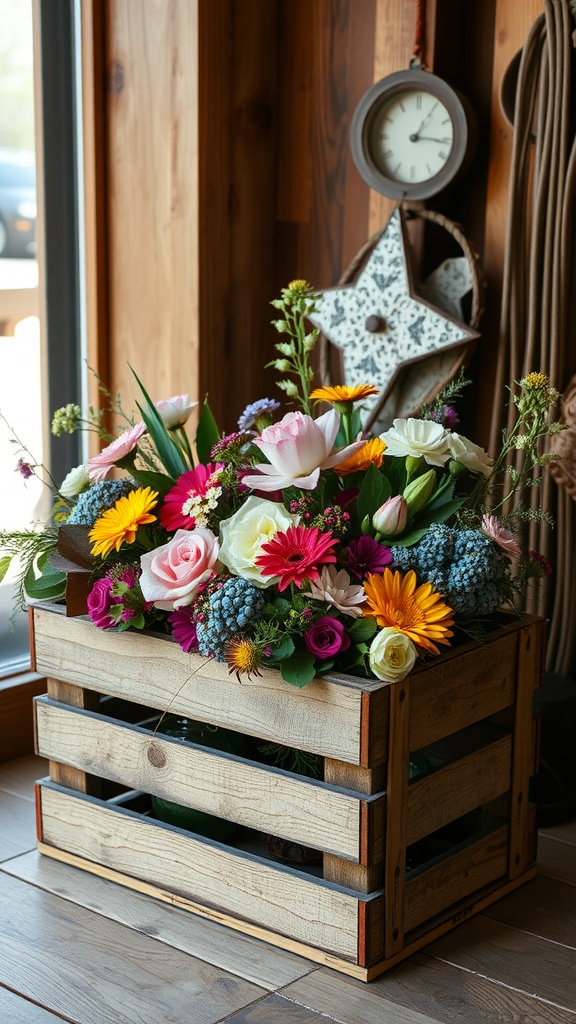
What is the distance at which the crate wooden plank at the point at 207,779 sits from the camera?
4.05ft

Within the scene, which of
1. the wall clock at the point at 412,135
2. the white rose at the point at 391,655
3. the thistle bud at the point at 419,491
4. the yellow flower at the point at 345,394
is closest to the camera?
the white rose at the point at 391,655

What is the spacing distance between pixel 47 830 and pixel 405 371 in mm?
871

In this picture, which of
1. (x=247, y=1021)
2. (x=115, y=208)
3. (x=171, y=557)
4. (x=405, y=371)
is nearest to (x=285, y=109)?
(x=115, y=208)

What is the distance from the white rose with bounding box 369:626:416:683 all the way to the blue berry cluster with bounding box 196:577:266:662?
0.42ft

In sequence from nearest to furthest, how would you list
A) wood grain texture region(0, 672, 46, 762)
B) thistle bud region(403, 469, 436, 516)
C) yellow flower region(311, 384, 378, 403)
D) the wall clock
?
thistle bud region(403, 469, 436, 516) → yellow flower region(311, 384, 378, 403) → the wall clock → wood grain texture region(0, 672, 46, 762)

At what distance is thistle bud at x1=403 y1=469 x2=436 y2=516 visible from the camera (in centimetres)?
128

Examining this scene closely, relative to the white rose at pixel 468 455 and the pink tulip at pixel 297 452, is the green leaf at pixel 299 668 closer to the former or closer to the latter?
the pink tulip at pixel 297 452

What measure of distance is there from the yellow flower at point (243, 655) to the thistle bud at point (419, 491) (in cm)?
23

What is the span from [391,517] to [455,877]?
1.45ft

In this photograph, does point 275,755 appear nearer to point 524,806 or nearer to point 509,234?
point 524,806

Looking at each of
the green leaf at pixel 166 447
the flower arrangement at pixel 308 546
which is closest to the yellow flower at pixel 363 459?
the flower arrangement at pixel 308 546

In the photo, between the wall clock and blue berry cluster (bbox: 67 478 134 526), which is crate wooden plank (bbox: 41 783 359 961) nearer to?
blue berry cluster (bbox: 67 478 134 526)

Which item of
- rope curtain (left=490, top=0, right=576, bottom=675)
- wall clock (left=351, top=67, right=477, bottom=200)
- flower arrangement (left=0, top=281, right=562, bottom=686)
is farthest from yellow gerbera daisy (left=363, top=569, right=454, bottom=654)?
wall clock (left=351, top=67, right=477, bottom=200)

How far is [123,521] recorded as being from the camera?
132 cm
